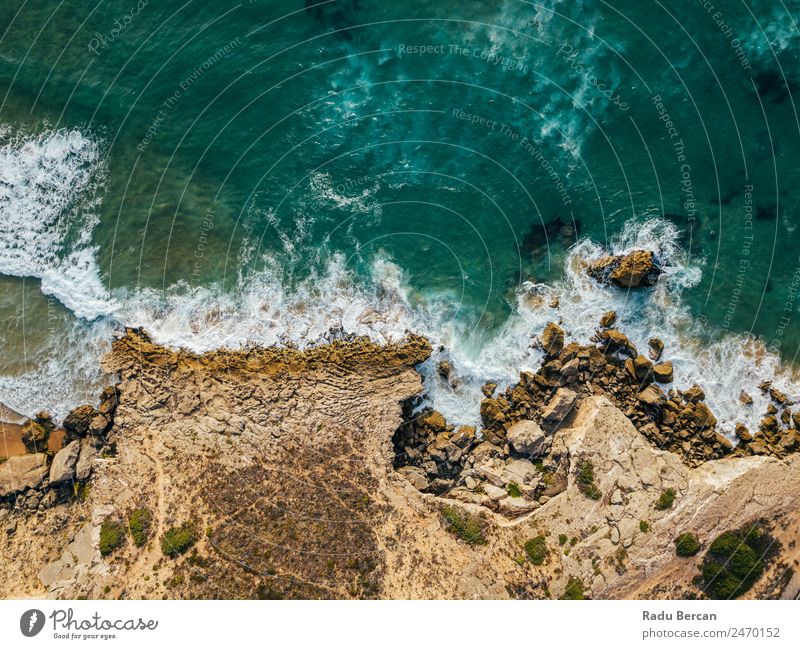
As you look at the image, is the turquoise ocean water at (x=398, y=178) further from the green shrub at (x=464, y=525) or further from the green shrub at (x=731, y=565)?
the green shrub at (x=731, y=565)

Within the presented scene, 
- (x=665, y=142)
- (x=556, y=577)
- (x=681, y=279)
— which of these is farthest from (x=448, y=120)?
(x=556, y=577)

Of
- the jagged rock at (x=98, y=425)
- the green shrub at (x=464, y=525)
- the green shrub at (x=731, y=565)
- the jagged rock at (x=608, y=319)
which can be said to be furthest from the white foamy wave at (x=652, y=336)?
the jagged rock at (x=98, y=425)

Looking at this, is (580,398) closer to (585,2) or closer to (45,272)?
(585,2)

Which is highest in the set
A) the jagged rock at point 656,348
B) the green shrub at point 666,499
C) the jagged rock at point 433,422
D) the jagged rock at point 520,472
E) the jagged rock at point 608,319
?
the jagged rock at point 608,319

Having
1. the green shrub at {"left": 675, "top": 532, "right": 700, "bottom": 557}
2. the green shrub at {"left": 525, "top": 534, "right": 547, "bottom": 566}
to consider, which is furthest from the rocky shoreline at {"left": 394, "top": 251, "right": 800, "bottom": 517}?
the green shrub at {"left": 675, "top": 532, "right": 700, "bottom": 557}

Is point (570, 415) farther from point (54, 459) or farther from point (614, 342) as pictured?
point (54, 459)

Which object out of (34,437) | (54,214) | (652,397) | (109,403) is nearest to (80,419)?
(109,403)
